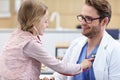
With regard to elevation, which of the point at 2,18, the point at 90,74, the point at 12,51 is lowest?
the point at 2,18

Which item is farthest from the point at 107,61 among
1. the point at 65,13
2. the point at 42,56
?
the point at 65,13

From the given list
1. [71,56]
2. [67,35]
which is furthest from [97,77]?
[67,35]

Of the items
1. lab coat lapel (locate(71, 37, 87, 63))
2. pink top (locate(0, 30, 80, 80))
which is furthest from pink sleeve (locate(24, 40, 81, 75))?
lab coat lapel (locate(71, 37, 87, 63))

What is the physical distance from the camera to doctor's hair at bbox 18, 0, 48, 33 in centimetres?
141

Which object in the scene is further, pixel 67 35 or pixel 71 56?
pixel 67 35

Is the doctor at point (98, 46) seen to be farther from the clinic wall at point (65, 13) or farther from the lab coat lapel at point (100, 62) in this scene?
the clinic wall at point (65, 13)

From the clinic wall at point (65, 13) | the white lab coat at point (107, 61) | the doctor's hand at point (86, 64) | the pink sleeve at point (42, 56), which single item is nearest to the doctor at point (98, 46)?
the white lab coat at point (107, 61)

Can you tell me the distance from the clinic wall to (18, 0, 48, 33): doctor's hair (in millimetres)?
4812

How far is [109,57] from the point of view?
1.68m

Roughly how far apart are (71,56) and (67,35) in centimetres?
324

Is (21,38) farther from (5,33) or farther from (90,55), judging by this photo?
(5,33)

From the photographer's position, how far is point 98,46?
1793mm

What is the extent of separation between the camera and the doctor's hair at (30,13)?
1411mm

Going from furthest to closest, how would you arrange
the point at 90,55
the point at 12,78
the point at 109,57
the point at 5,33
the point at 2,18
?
1. the point at 2,18
2. the point at 5,33
3. the point at 90,55
4. the point at 109,57
5. the point at 12,78
